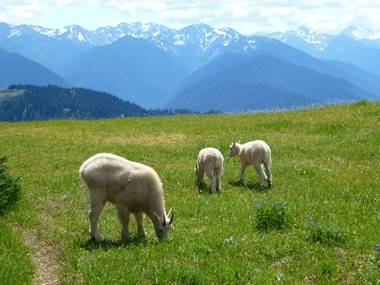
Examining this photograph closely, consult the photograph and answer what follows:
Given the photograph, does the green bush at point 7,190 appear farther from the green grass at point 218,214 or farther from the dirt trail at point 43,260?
the dirt trail at point 43,260

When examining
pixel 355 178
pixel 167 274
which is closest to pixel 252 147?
pixel 355 178

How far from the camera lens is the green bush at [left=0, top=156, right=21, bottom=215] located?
18.1 m

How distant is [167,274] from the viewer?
11.9m

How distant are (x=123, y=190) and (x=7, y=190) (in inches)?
214

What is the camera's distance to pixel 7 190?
719 inches

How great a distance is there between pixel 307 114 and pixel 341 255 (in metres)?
36.8

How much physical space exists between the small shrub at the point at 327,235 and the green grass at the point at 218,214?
7 centimetres

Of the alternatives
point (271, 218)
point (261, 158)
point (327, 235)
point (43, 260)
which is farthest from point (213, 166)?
point (43, 260)

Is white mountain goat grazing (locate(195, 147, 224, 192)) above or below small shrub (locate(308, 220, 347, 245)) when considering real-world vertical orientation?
below

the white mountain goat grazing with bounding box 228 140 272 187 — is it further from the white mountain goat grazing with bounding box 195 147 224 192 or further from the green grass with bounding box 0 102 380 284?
the white mountain goat grazing with bounding box 195 147 224 192

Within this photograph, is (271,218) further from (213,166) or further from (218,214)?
(213,166)

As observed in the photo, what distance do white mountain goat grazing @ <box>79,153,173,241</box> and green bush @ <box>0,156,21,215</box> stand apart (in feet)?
14.5

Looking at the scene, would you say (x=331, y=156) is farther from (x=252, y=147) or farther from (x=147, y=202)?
(x=147, y=202)

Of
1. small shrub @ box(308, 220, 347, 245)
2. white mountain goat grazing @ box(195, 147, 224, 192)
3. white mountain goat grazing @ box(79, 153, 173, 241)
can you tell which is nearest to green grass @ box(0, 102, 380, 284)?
small shrub @ box(308, 220, 347, 245)
